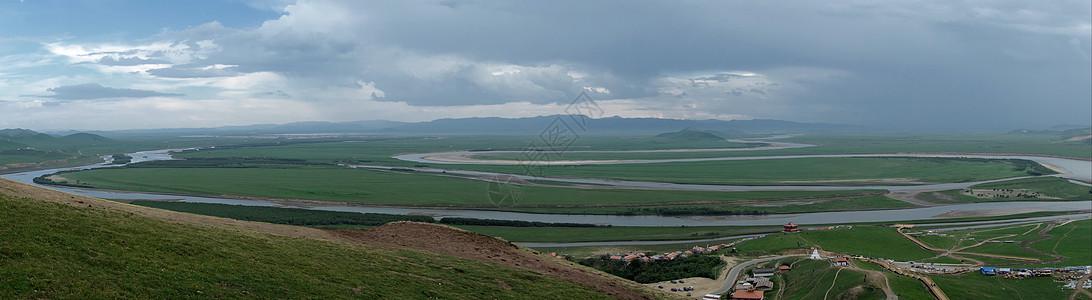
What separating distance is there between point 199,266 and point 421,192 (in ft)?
236

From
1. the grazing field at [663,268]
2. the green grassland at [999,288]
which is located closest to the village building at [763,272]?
the grazing field at [663,268]

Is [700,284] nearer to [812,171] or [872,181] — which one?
[872,181]

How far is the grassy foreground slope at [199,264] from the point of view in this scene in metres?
12.6

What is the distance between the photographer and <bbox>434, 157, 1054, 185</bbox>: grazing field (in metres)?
101

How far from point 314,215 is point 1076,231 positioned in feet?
233

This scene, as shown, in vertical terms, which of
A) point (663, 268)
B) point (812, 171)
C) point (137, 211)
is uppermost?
point (137, 211)

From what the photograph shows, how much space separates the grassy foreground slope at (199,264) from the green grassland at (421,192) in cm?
5053

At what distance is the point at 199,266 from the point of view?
49.2ft

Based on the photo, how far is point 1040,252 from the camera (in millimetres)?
43844

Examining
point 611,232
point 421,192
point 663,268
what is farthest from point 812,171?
A: point 663,268

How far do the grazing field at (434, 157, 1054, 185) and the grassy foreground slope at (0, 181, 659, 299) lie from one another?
272 ft

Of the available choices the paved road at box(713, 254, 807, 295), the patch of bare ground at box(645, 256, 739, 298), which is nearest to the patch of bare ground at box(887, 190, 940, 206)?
the paved road at box(713, 254, 807, 295)

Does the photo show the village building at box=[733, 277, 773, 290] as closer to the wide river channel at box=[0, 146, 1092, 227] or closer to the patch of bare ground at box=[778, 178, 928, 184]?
the wide river channel at box=[0, 146, 1092, 227]

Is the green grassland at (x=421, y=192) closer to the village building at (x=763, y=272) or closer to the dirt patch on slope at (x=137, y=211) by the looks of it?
the village building at (x=763, y=272)
